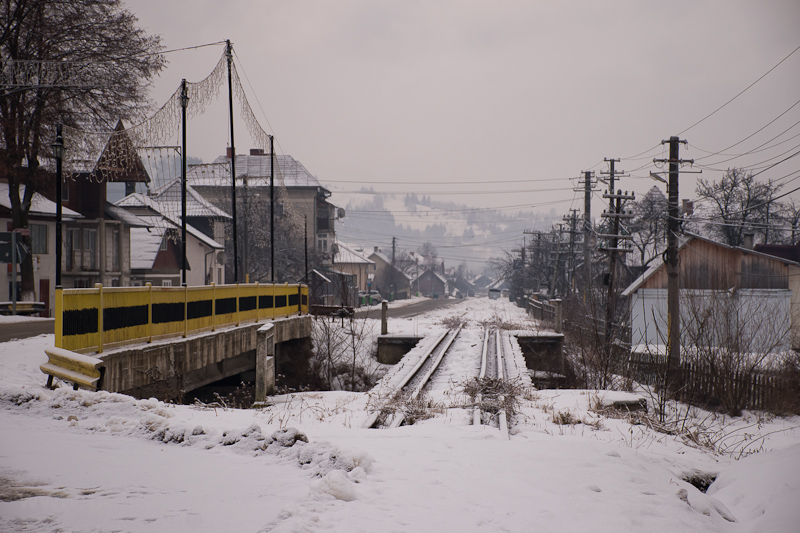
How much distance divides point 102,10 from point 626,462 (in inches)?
1096

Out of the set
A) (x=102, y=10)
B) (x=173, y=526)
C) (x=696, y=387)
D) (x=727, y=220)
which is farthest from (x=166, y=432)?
(x=727, y=220)

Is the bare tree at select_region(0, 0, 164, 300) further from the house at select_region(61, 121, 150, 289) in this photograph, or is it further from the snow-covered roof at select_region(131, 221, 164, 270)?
the snow-covered roof at select_region(131, 221, 164, 270)

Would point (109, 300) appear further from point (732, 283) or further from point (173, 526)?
point (732, 283)

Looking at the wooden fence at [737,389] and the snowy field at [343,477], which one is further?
the wooden fence at [737,389]

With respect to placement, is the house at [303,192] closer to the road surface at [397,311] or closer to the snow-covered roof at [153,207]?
the road surface at [397,311]

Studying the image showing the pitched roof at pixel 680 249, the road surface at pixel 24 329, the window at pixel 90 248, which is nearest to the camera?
the road surface at pixel 24 329

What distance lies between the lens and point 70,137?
25.9m

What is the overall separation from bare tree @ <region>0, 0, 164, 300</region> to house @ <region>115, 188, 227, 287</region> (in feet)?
41.8

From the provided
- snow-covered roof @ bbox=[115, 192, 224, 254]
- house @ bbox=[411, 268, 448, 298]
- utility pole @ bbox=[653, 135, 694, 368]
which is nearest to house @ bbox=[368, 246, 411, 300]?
house @ bbox=[411, 268, 448, 298]

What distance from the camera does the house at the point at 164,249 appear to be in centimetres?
4316

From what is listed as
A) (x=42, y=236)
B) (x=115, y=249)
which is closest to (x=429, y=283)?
(x=115, y=249)

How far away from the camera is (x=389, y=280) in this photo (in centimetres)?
11006

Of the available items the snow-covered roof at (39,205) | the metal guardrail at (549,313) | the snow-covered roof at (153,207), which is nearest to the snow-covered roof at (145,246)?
the snow-covered roof at (153,207)

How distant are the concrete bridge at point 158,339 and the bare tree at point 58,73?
42.3 feet
